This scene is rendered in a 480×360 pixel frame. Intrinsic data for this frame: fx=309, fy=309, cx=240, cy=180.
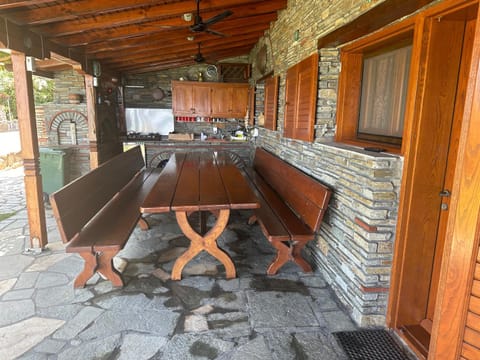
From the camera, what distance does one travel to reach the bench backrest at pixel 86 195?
239 cm

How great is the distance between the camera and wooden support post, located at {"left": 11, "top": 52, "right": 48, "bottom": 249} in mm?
3123

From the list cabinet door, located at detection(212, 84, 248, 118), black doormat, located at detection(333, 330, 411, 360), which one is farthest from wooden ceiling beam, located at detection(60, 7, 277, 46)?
black doormat, located at detection(333, 330, 411, 360)

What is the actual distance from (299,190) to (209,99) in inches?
186

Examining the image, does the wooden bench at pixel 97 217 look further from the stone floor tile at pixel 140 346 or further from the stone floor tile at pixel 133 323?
the stone floor tile at pixel 140 346

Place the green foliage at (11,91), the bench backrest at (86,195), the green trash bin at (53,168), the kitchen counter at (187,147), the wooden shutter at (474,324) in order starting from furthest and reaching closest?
the green foliage at (11,91), the kitchen counter at (187,147), the green trash bin at (53,168), the bench backrest at (86,195), the wooden shutter at (474,324)

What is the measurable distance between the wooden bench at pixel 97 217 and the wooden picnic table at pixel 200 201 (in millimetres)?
367

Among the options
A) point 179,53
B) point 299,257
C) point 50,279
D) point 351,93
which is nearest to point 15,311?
point 50,279

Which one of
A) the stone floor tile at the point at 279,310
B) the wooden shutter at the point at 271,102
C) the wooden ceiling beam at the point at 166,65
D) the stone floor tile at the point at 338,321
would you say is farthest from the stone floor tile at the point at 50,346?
the wooden ceiling beam at the point at 166,65

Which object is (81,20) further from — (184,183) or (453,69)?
(453,69)

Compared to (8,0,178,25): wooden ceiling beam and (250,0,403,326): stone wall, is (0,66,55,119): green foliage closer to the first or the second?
(8,0,178,25): wooden ceiling beam

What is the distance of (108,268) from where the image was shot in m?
2.61

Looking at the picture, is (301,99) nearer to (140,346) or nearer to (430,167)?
(430,167)

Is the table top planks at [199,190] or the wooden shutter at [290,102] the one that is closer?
the table top planks at [199,190]

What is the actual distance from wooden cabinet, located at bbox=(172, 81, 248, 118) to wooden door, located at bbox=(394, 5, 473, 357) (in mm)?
5633
